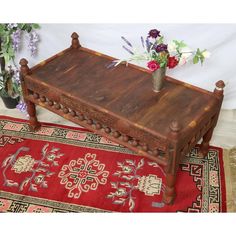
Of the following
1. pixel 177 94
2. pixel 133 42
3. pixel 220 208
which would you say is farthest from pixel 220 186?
→ pixel 133 42

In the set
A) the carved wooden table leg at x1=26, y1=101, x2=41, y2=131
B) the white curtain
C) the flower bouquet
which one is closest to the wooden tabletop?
the flower bouquet

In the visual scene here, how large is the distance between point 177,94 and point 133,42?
3.09ft

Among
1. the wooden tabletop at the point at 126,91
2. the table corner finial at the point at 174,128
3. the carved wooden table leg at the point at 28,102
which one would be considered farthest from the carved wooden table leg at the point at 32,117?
the table corner finial at the point at 174,128

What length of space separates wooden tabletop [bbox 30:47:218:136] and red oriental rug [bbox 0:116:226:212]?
0.52 m

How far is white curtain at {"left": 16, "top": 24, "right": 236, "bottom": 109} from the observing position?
9.91ft

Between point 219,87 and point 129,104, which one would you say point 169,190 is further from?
point 219,87

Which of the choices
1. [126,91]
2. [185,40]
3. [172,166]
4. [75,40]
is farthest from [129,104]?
[185,40]

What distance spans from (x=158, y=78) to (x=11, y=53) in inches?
49.9

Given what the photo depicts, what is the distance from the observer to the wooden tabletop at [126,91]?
7.46 feet

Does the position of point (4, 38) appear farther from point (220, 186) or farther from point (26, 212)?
point (220, 186)

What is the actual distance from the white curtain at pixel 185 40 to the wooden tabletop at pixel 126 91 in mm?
423

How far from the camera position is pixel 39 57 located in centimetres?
357

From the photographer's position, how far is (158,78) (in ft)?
7.95

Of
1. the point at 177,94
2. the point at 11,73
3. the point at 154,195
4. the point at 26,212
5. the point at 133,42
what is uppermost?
the point at 133,42
